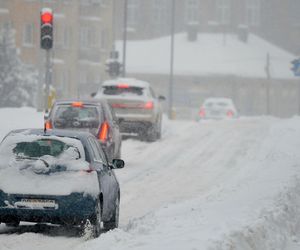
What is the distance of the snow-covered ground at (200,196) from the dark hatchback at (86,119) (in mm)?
915

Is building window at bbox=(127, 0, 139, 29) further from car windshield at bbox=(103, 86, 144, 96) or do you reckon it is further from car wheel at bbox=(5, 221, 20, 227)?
car wheel at bbox=(5, 221, 20, 227)

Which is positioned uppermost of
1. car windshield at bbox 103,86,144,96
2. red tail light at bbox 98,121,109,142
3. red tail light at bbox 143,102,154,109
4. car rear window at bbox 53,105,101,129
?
car rear window at bbox 53,105,101,129

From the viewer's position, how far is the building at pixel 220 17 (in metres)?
117

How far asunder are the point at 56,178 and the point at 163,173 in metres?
10.8

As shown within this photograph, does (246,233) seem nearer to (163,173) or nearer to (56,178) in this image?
(56,178)

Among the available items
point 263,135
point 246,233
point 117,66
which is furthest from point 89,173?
point 117,66

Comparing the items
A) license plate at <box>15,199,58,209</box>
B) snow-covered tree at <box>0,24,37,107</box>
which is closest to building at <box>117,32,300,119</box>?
snow-covered tree at <box>0,24,37,107</box>

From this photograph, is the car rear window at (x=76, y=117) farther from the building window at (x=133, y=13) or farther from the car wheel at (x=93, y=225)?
the building window at (x=133, y=13)

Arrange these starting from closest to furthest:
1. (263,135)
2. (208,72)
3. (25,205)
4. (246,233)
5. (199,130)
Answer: (246,233) → (25,205) → (263,135) → (199,130) → (208,72)

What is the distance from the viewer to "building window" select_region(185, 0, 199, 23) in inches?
4709

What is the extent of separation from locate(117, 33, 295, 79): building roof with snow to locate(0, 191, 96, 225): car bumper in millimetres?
84849

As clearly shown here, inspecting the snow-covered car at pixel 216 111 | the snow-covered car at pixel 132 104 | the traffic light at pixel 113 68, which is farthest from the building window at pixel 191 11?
the snow-covered car at pixel 132 104

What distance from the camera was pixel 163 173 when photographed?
22.8m

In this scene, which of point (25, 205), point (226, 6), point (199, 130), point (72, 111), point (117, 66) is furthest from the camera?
point (226, 6)
